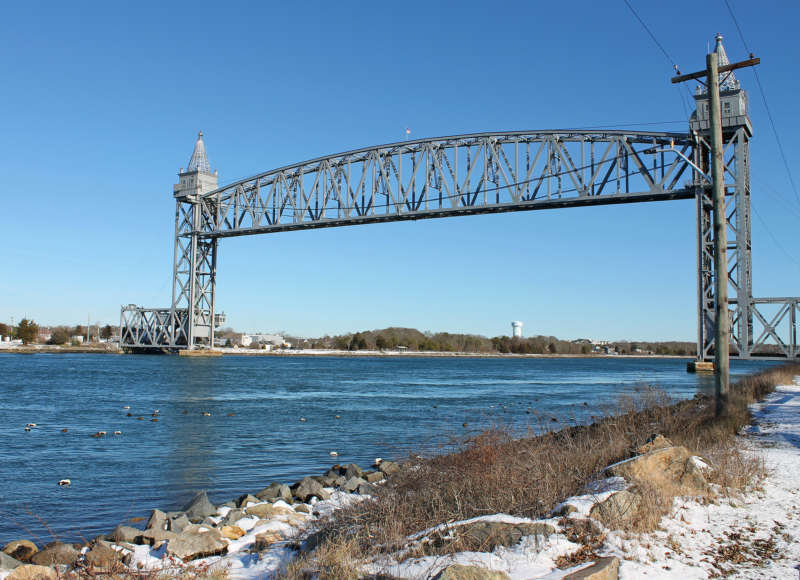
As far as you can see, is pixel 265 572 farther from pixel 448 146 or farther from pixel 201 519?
pixel 448 146

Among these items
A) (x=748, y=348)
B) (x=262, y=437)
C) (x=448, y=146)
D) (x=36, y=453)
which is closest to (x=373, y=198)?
(x=448, y=146)

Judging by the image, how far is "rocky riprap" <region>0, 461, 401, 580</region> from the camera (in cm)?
800

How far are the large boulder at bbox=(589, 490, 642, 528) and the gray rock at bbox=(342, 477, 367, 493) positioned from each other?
293 inches

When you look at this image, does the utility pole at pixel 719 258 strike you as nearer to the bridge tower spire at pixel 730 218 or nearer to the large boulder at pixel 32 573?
the large boulder at pixel 32 573

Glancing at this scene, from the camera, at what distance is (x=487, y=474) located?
7965mm

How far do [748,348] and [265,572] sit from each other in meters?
40.4

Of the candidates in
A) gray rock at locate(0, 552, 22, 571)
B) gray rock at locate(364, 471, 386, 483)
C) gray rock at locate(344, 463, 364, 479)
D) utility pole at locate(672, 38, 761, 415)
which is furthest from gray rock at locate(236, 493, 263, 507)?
utility pole at locate(672, 38, 761, 415)

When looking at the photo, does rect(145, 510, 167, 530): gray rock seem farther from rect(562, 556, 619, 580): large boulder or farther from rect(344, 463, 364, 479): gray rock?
rect(562, 556, 619, 580): large boulder

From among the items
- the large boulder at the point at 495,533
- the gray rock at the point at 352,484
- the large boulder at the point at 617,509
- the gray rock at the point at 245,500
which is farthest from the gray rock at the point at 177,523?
the large boulder at the point at 617,509

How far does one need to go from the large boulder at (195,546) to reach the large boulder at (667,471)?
5169mm

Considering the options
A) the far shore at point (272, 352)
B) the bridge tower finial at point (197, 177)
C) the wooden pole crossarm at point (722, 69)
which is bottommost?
the far shore at point (272, 352)

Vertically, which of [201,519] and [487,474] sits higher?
[487,474]

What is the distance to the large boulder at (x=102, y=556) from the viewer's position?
26.1 ft

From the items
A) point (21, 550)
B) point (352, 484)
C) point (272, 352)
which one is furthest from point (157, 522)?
point (272, 352)
